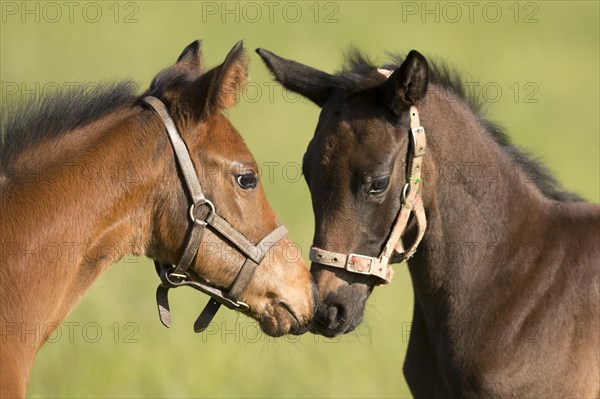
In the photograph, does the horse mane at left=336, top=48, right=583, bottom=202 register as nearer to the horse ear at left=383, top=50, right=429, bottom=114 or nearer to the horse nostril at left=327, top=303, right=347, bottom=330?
the horse ear at left=383, top=50, right=429, bottom=114

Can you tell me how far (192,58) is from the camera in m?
5.54

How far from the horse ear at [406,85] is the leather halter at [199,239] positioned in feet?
3.47

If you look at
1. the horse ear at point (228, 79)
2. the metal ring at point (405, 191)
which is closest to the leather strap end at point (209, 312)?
the horse ear at point (228, 79)

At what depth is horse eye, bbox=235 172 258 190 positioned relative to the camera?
506 centimetres

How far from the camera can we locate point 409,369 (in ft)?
20.7

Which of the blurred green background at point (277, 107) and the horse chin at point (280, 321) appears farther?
the blurred green background at point (277, 107)

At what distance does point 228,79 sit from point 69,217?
0.95 m

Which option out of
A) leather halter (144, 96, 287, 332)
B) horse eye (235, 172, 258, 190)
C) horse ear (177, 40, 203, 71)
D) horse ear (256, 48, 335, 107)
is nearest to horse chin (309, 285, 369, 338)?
leather halter (144, 96, 287, 332)

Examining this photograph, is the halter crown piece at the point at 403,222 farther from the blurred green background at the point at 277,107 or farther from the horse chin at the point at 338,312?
the blurred green background at the point at 277,107

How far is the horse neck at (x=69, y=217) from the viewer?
4.76 metres

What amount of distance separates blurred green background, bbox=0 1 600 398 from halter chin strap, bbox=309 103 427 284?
1.91 ft

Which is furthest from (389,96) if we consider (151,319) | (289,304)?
(151,319)

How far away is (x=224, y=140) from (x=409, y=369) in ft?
6.66

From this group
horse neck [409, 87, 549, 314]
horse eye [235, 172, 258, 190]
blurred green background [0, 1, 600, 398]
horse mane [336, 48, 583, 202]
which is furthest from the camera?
blurred green background [0, 1, 600, 398]
